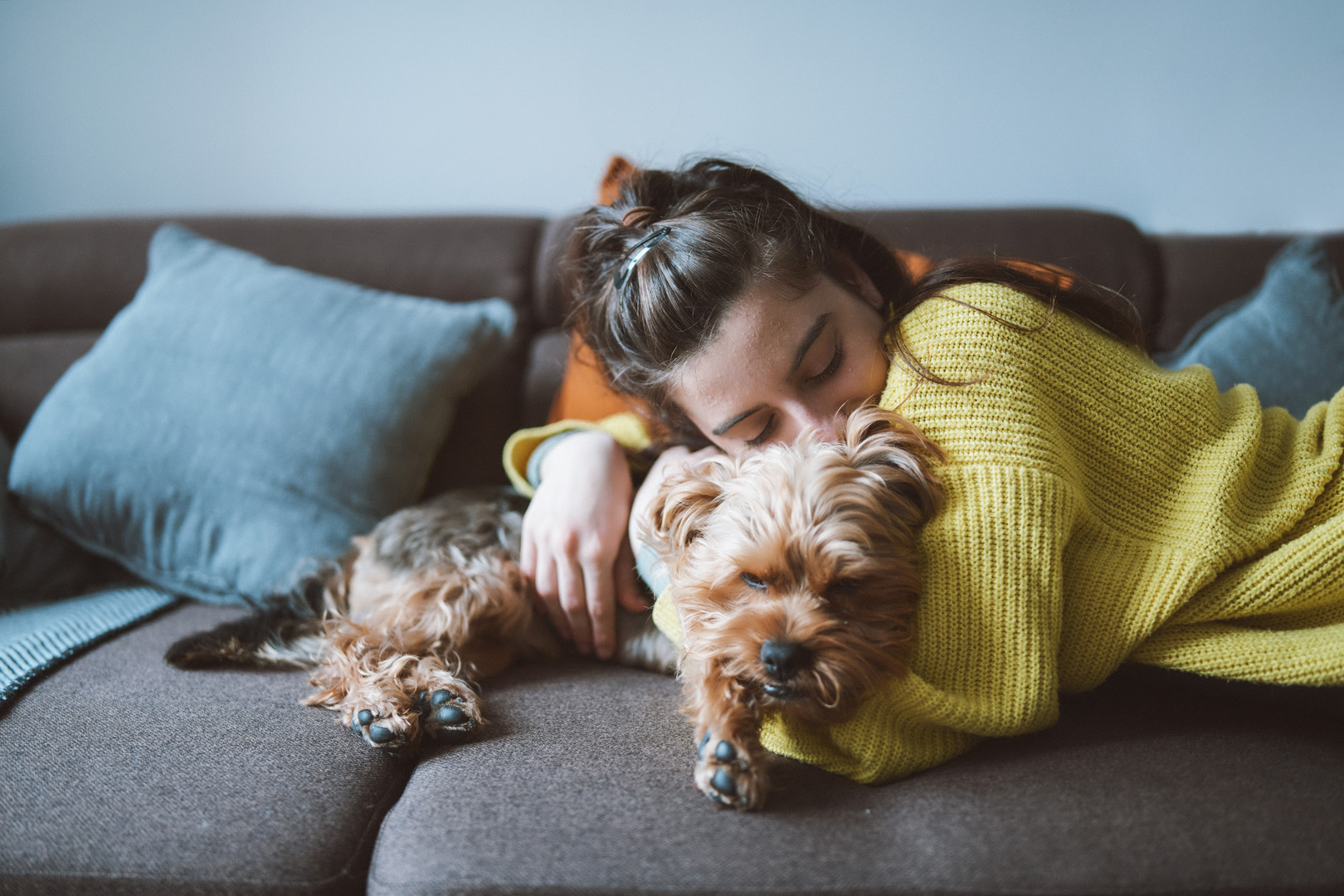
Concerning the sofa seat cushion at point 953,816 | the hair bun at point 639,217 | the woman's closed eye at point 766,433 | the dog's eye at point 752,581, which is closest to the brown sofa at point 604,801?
the sofa seat cushion at point 953,816

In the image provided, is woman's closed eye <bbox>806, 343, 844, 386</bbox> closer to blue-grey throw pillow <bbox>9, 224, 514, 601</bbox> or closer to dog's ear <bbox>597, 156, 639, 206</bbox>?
dog's ear <bbox>597, 156, 639, 206</bbox>

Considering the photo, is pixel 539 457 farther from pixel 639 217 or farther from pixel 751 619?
pixel 751 619

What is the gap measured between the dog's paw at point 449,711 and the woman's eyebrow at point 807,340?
0.84m

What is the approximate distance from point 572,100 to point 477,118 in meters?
0.35

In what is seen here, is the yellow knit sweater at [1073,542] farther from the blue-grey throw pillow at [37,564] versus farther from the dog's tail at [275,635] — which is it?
the blue-grey throw pillow at [37,564]

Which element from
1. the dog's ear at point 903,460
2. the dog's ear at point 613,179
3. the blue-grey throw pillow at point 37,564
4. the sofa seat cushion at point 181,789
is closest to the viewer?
the sofa seat cushion at point 181,789

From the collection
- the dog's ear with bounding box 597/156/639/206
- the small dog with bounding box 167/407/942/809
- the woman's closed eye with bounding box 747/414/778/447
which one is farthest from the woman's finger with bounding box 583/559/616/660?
the dog's ear with bounding box 597/156/639/206

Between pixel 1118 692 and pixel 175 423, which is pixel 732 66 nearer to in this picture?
pixel 175 423

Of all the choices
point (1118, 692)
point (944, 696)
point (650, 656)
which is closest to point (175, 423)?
point (650, 656)

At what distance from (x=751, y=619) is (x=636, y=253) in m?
0.68

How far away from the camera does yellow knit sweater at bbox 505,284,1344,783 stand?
1.07 metres

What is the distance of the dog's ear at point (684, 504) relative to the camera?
51.3 inches

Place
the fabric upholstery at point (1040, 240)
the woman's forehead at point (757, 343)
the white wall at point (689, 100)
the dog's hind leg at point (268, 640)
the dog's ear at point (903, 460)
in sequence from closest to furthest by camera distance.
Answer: the dog's ear at point (903, 460), the woman's forehead at point (757, 343), the dog's hind leg at point (268, 640), the fabric upholstery at point (1040, 240), the white wall at point (689, 100)

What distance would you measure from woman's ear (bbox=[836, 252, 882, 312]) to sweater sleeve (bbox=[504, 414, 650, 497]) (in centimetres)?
60
